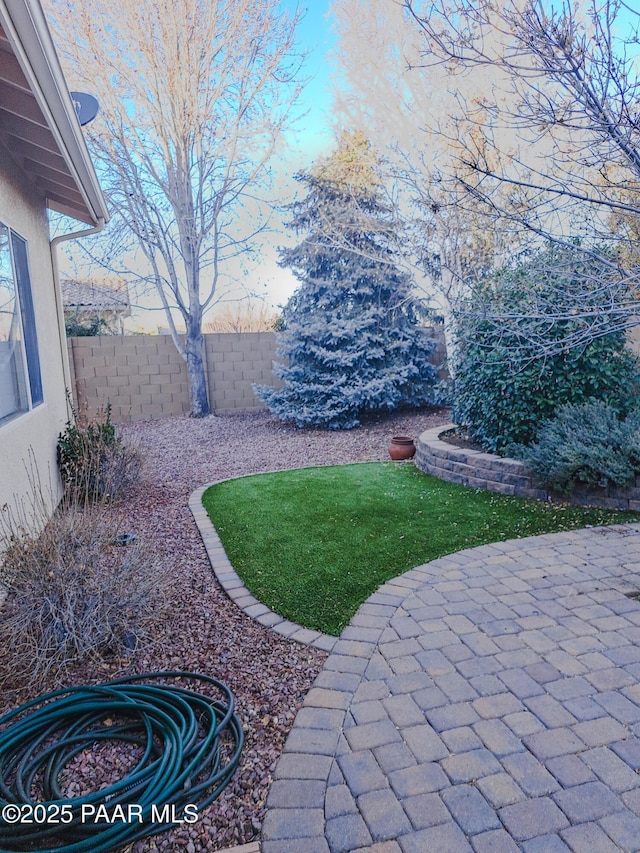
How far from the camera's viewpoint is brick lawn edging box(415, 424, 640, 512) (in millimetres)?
4625

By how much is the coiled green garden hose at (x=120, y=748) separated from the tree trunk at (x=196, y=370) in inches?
329

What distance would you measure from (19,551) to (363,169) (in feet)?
30.9

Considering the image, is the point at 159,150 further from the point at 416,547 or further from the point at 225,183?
the point at 416,547

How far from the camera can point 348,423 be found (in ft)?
31.1

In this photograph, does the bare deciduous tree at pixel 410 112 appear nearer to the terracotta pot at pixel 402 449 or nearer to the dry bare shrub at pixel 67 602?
the terracotta pot at pixel 402 449

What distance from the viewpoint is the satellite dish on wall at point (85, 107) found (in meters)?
4.84

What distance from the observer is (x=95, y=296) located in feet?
47.5

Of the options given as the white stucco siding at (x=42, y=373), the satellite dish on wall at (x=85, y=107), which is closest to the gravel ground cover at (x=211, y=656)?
the white stucco siding at (x=42, y=373)

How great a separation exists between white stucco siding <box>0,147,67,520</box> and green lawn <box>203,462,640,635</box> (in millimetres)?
1482

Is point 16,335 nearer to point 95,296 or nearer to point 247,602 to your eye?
point 247,602

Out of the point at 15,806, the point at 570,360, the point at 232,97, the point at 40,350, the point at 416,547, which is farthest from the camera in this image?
the point at 232,97

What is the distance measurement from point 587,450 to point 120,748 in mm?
4061

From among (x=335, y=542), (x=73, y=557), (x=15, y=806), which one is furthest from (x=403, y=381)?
(x=15, y=806)

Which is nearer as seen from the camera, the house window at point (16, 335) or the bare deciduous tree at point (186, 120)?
the house window at point (16, 335)
